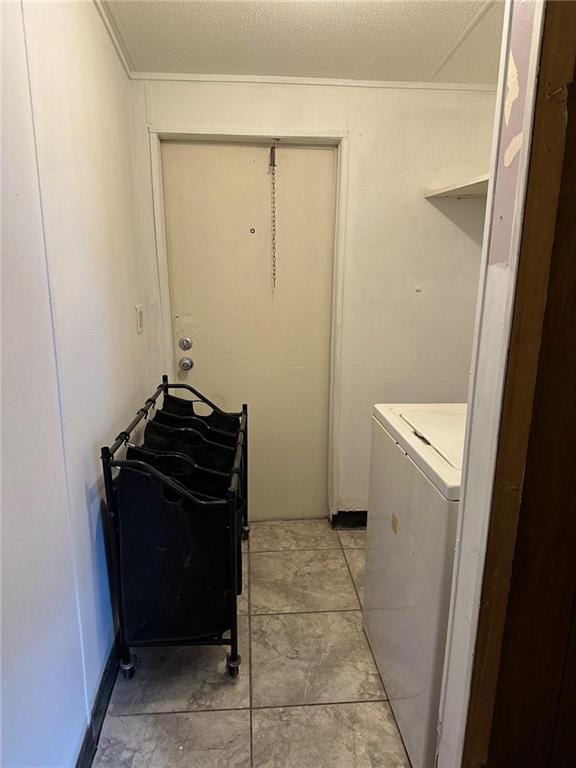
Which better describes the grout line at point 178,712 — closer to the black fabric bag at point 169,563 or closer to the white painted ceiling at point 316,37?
the black fabric bag at point 169,563

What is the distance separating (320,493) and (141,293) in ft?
4.86

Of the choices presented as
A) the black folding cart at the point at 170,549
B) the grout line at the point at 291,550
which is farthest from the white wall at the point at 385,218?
the black folding cart at the point at 170,549

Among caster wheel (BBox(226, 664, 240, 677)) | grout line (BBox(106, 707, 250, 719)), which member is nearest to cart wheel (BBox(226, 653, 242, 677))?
caster wheel (BBox(226, 664, 240, 677))

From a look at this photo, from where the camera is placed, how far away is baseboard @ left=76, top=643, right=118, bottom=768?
1.34 meters

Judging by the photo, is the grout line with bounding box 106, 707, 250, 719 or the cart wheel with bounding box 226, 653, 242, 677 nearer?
the grout line with bounding box 106, 707, 250, 719

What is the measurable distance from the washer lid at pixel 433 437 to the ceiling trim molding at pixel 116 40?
166 cm

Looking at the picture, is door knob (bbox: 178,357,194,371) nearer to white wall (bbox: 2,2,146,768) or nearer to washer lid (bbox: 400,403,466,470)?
white wall (bbox: 2,2,146,768)

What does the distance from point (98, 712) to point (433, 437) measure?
4.37ft

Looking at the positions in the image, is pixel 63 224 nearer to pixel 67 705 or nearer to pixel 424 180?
pixel 67 705

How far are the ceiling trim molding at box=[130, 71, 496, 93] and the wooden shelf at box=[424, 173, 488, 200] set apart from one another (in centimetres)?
47

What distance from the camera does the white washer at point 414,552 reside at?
1149 mm

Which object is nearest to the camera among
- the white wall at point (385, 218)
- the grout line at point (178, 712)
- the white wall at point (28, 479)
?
the white wall at point (28, 479)

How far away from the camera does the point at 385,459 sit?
5.10 ft

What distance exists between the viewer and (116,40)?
1.84 m
